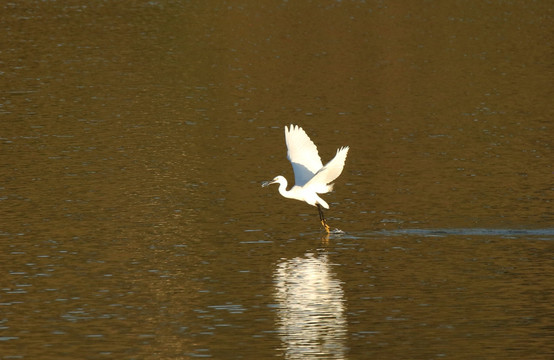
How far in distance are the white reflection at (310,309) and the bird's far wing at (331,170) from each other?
223 centimetres

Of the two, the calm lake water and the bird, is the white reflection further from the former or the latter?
the bird

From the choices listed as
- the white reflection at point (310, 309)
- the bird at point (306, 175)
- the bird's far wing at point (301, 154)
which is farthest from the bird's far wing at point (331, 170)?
the white reflection at point (310, 309)

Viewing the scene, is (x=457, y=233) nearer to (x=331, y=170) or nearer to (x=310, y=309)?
(x=331, y=170)

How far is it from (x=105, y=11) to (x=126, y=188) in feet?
225

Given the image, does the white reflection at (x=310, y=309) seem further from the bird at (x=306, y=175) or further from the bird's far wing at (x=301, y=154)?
the bird's far wing at (x=301, y=154)

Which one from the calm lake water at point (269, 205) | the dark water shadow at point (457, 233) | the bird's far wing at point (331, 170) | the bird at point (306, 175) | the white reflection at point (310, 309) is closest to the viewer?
the white reflection at point (310, 309)

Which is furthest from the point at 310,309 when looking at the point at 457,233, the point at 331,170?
the point at 457,233

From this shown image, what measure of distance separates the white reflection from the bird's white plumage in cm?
246

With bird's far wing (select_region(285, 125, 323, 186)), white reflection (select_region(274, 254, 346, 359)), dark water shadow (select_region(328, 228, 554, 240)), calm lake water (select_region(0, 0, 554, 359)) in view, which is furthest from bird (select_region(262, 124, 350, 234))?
white reflection (select_region(274, 254, 346, 359))

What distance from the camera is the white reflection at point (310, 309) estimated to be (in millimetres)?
22734

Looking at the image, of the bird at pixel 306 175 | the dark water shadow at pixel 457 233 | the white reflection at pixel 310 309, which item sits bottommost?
the white reflection at pixel 310 309

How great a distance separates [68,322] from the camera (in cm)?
2473

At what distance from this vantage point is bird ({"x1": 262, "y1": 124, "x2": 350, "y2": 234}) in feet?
106

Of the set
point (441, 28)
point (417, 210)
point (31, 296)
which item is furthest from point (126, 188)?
point (441, 28)
